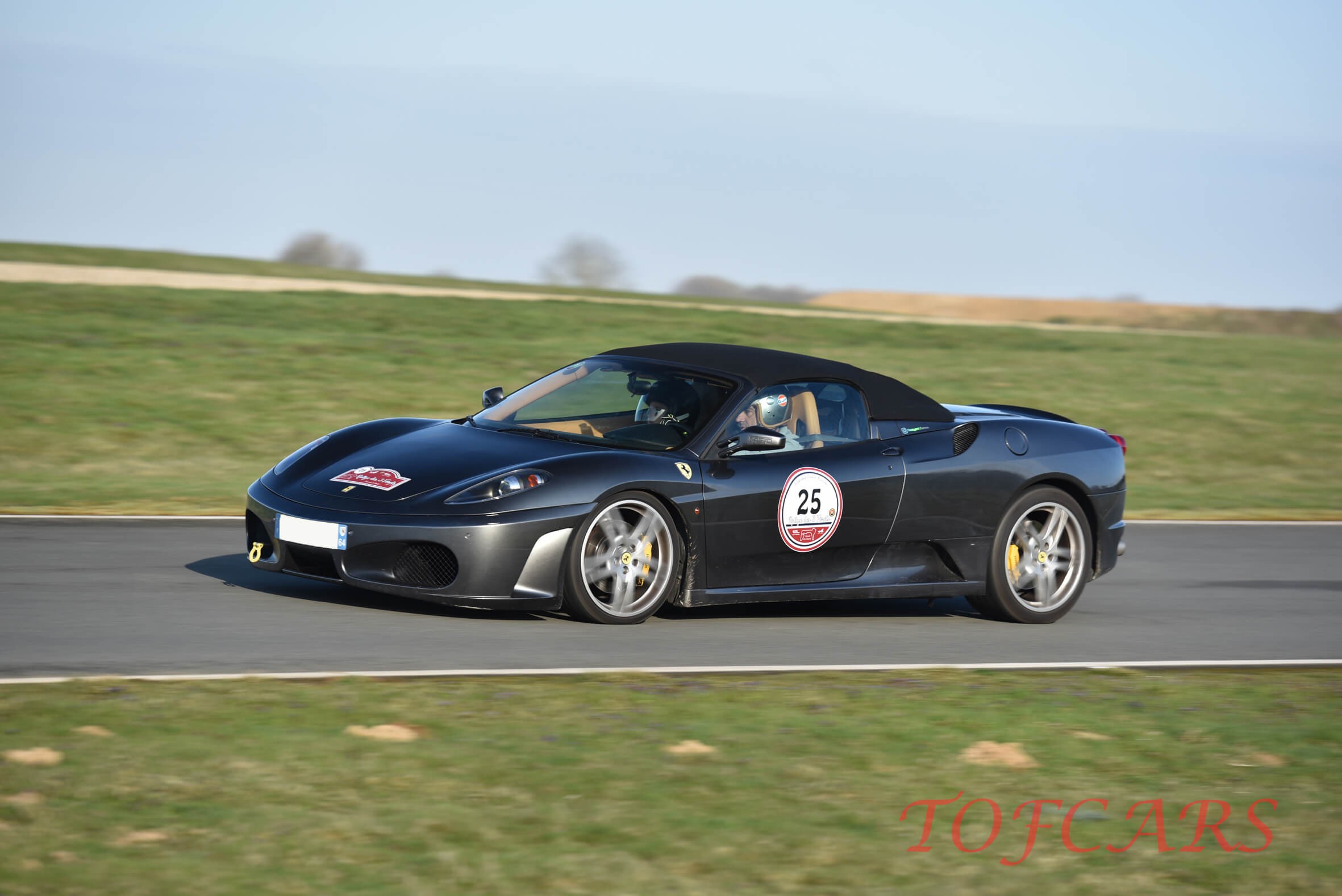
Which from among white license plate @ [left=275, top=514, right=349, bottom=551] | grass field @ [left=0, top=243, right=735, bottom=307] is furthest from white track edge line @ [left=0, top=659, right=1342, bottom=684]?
grass field @ [left=0, top=243, right=735, bottom=307]

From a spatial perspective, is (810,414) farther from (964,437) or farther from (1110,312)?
(1110,312)

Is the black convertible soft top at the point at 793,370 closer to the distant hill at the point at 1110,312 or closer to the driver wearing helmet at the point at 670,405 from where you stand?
the driver wearing helmet at the point at 670,405

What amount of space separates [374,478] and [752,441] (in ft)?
5.88

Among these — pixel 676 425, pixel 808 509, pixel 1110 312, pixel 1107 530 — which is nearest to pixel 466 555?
pixel 676 425

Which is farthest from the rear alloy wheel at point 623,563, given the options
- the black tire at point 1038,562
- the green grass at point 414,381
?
the green grass at point 414,381

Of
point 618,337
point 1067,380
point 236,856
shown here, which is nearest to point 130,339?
point 618,337

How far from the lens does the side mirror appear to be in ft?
26.3

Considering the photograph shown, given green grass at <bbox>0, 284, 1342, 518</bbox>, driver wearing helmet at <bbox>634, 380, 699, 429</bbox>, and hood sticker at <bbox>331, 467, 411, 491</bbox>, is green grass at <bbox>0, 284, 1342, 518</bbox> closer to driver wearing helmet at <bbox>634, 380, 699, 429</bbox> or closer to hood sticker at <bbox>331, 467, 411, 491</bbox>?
hood sticker at <bbox>331, 467, 411, 491</bbox>

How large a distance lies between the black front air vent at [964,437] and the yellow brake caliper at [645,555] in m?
1.97

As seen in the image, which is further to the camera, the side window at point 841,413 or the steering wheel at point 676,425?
the side window at point 841,413

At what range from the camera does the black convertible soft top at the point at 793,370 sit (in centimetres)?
855

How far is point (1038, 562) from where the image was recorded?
9102 mm

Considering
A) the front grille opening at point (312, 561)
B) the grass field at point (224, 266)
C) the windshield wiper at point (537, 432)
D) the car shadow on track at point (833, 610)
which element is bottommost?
the car shadow on track at point (833, 610)

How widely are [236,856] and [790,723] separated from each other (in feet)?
7.44
